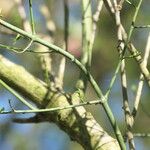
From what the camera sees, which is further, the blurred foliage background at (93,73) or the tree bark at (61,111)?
the blurred foliage background at (93,73)

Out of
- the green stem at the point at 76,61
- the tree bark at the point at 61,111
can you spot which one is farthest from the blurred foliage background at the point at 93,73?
the green stem at the point at 76,61

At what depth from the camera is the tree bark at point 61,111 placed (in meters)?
1.10

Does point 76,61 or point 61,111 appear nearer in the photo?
point 76,61

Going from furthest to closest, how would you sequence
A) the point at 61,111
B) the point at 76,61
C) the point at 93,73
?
1. the point at 93,73
2. the point at 61,111
3. the point at 76,61

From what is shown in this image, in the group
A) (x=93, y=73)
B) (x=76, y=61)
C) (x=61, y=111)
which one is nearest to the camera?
(x=76, y=61)

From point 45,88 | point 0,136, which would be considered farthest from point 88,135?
point 0,136

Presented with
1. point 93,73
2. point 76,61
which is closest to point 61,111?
point 76,61

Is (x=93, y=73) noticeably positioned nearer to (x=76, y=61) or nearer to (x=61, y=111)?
(x=61, y=111)

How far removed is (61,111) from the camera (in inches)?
46.5

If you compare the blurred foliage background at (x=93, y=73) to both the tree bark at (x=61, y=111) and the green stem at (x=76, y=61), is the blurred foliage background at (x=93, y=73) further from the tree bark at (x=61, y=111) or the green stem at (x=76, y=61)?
the green stem at (x=76, y=61)

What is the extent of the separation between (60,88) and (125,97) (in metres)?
0.23

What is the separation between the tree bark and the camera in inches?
43.5

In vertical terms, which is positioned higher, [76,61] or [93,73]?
[93,73]

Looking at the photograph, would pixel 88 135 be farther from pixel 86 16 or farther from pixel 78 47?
pixel 78 47
